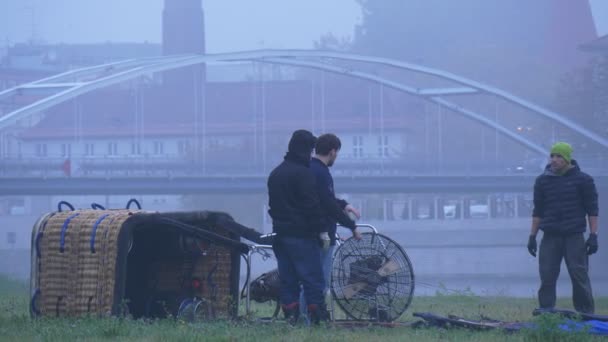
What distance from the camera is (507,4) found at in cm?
10338

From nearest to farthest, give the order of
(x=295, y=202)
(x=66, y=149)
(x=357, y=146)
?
(x=295, y=202), (x=357, y=146), (x=66, y=149)

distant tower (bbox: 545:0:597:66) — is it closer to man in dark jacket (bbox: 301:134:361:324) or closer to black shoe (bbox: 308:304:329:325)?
man in dark jacket (bbox: 301:134:361:324)

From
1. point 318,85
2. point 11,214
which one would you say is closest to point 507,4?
point 318,85

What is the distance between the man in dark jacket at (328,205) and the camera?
7898 mm

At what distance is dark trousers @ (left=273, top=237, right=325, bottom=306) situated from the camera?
25.2 feet

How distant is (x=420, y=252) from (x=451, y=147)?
1770cm

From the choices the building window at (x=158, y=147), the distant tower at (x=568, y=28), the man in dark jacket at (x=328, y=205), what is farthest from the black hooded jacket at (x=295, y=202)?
the distant tower at (x=568, y=28)

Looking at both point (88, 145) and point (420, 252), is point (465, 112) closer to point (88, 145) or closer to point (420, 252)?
point (420, 252)

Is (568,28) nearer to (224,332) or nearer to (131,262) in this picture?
(131,262)

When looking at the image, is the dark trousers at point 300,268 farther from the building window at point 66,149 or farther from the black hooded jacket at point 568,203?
the building window at point 66,149

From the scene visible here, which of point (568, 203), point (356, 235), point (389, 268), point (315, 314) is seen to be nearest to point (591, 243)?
point (568, 203)

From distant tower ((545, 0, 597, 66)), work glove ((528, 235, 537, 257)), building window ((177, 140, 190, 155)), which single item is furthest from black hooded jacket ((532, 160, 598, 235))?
distant tower ((545, 0, 597, 66))

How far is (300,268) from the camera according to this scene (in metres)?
7.70

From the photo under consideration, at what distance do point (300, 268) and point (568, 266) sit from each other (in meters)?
2.59
